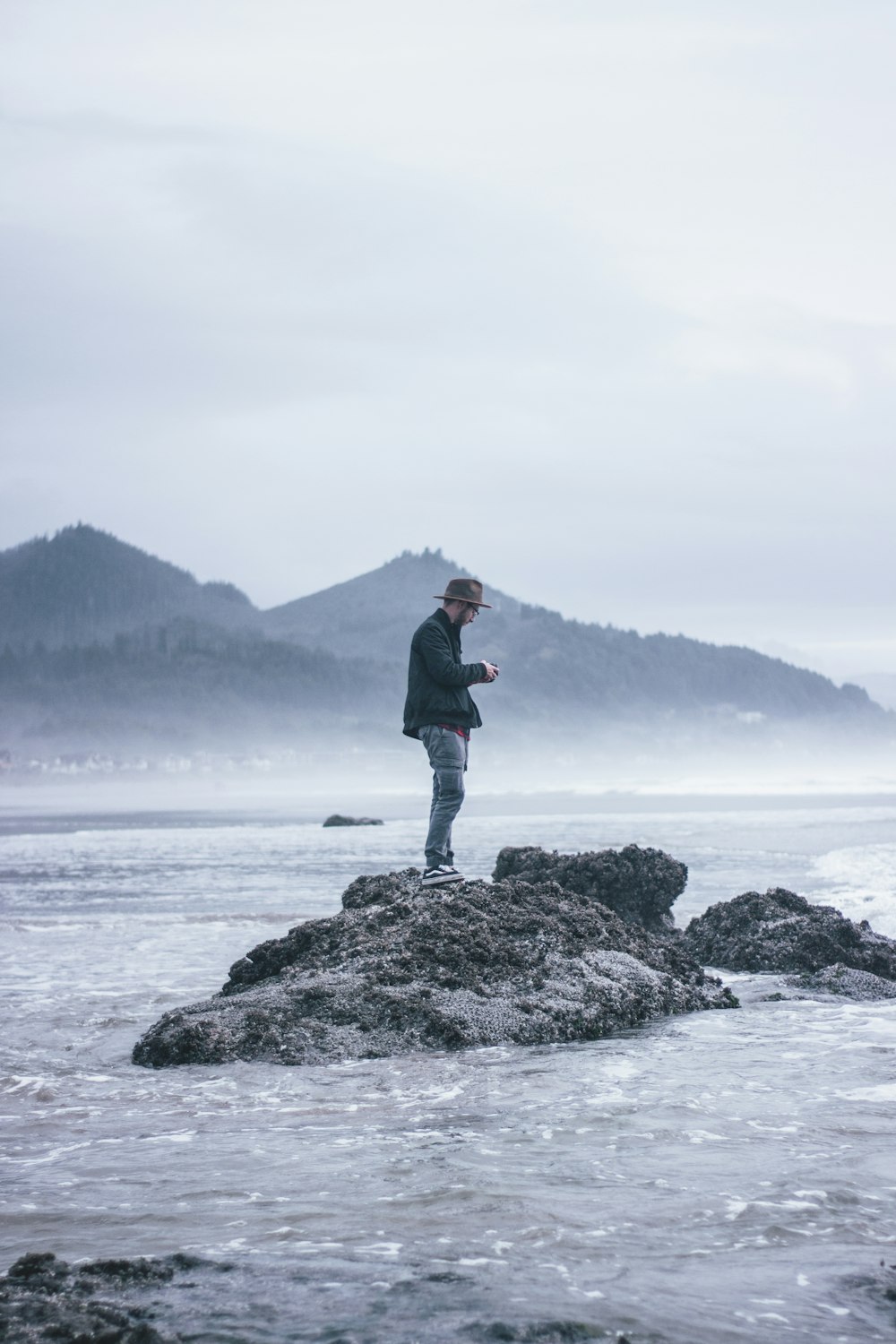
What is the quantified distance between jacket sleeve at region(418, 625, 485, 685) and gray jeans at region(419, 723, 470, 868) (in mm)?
410

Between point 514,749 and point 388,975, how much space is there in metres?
134

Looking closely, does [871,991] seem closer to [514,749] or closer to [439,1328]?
[439,1328]

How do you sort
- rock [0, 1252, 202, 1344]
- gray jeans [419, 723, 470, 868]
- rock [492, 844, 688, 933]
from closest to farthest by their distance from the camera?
rock [0, 1252, 202, 1344] → gray jeans [419, 723, 470, 868] → rock [492, 844, 688, 933]

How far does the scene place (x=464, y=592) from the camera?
8688 mm

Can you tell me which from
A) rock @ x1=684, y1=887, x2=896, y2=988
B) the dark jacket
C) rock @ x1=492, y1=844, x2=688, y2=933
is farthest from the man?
rock @ x1=684, y1=887, x2=896, y2=988

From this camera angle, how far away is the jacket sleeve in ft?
27.4

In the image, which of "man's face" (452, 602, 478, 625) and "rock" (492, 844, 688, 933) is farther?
"rock" (492, 844, 688, 933)

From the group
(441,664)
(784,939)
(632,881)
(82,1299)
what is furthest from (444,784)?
(82,1299)

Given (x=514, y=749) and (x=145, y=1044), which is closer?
(x=145, y=1044)

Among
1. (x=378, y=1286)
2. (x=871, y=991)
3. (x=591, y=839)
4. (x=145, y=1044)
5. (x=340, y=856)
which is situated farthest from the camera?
(x=591, y=839)

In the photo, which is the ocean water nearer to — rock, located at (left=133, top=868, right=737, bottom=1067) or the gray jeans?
rock, located at (left=133, top=868, right=737, bottom=1067)

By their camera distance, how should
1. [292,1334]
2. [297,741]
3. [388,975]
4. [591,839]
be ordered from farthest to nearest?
[297,741]
[591,839]
[388,975]
[292,1334]

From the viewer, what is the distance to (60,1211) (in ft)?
12.3

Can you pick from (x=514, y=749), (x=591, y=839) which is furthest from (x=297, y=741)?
(x=591, y=839)
